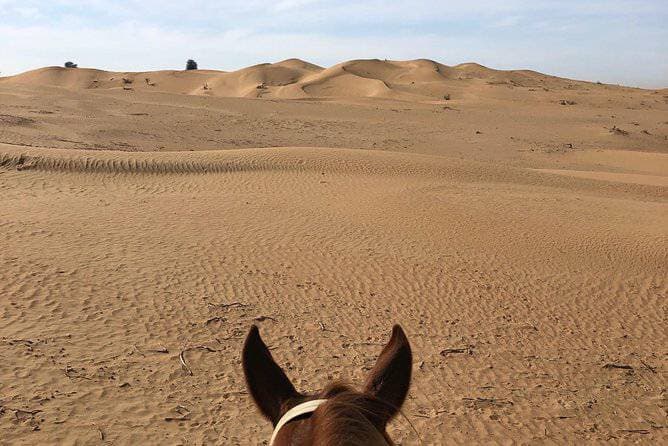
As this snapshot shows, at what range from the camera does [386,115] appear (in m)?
32.0

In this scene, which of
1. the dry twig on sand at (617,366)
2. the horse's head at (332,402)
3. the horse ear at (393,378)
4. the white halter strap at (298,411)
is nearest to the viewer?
the horse's head at (332,402)

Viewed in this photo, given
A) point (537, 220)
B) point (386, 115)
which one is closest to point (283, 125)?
point (386, 115)

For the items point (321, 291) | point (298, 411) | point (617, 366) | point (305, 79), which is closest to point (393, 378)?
point (298, 411)

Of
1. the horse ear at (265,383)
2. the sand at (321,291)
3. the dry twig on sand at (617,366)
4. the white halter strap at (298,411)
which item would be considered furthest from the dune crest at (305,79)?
the white halter strap at (298,411)

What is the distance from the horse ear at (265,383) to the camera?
187cm

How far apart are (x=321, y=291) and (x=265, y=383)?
229 inches

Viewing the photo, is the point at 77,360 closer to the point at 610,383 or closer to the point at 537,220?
the point at 610,383

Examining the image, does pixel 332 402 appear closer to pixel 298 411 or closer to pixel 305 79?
pixel 298 411

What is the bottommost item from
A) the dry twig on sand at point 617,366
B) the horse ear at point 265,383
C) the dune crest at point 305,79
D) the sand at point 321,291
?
the dry twig on sand at point 617,366

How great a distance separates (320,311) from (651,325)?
3.86 metres

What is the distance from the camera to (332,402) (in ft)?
5.01

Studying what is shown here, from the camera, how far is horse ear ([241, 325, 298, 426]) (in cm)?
187

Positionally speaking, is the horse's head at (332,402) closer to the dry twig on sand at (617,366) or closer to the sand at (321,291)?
the sand at (321,291)

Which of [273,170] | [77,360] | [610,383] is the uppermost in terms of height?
[273,170]
